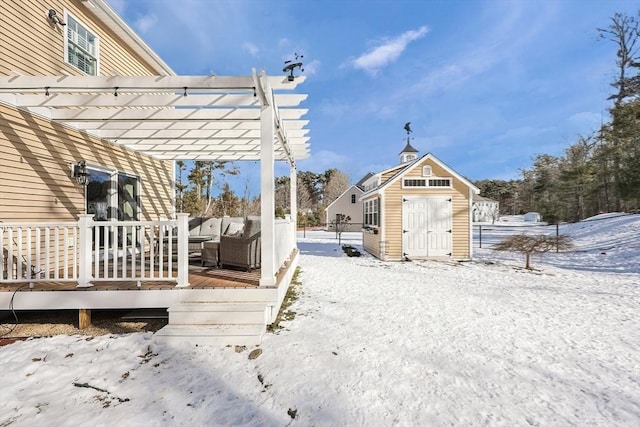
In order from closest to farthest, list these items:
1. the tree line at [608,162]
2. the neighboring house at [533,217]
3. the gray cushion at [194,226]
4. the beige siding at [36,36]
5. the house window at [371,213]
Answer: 1. the beige siding at [36,36]
2. the gray cushion at [194,226]
3. the house window at [371,213]
4. the tree line at [608,162]
5. the neighboring house at [533,217]

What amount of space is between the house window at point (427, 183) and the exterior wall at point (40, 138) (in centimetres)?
829

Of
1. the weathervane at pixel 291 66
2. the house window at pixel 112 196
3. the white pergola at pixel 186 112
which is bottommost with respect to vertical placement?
the house window at pixel 112 196

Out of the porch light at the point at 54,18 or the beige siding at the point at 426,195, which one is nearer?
the porch light at the point at 54,18

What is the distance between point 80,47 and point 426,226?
32.3ft

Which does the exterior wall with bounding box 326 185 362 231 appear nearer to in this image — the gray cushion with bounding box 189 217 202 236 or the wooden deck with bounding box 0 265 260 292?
the gray cushion with bounding box 189 217 202 236

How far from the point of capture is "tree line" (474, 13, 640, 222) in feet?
45.8

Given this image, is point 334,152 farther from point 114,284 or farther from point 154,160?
point 114,284

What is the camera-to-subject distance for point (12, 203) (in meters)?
4.62

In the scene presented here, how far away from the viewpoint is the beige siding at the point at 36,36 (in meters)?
4.57

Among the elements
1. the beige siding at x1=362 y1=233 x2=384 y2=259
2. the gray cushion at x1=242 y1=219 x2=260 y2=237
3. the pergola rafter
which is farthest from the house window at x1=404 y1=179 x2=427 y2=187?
the gray cushion at x1=242 y1=219 x2=260 y2=237

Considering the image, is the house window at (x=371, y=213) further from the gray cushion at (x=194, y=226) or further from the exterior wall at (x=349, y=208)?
the exterior wall at (x=349, y=208)

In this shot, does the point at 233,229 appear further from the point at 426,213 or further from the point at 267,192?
the point at 426,213

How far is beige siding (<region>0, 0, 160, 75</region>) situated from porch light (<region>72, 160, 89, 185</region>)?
154 centimetres

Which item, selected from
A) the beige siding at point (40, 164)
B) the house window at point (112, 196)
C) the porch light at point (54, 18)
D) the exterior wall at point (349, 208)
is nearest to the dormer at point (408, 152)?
the exterior wall at point (349, 208)
